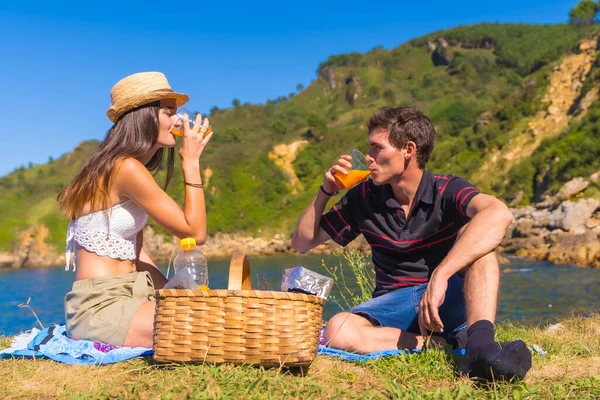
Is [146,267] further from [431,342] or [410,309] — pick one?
[431,342]

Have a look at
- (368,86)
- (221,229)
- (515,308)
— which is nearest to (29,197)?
(221,229)

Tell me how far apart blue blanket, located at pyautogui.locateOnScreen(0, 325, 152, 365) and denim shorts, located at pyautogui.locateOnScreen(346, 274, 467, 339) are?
1314 millimetres

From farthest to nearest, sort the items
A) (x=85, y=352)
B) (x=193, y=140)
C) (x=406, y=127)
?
1. (x=406, y=127)
2. (x=193, y=140)
3. (x=85, y=352)

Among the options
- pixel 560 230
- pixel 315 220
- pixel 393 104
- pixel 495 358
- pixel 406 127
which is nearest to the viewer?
pixel 495 358

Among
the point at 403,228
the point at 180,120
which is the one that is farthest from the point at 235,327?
the point at 180,120

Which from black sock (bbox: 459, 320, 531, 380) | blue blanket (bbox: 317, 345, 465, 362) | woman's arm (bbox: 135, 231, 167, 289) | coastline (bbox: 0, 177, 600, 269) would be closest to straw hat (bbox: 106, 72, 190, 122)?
woman's arm (bbox: 135, 231, 167, 289)

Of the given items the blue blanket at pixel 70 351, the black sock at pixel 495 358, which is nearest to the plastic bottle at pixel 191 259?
the blue blanket at pixel 70 351

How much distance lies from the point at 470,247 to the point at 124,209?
1.91 metres

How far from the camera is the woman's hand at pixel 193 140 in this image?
10.9ft

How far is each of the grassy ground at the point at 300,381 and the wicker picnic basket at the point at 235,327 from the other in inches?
2.7

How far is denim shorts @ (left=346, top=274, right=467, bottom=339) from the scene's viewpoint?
3364 millimetres

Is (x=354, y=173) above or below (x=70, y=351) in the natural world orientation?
above

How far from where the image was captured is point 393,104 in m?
90.2

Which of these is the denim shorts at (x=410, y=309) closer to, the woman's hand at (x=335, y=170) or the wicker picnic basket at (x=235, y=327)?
the woman's hand at (x=335, y=170)
